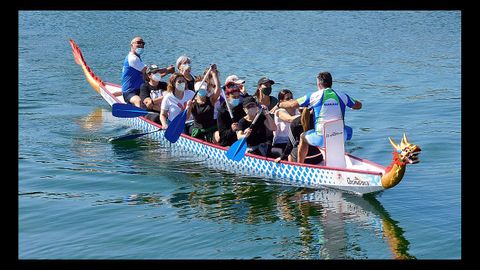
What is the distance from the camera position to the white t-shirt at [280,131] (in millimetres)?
15773

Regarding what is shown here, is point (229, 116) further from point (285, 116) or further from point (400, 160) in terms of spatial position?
point (400, 160)

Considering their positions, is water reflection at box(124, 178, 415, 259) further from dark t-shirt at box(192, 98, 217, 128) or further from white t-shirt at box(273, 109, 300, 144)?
dark t-shirt at box(192, 98, 217, 128)

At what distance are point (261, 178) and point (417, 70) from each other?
11037mm

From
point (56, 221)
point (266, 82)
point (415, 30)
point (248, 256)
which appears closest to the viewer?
point (248, 256)

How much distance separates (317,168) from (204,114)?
3044 millimetres

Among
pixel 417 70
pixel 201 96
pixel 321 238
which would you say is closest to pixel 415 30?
pixel 417 70

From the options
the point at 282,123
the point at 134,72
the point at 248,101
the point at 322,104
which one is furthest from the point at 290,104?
the point at 134,72

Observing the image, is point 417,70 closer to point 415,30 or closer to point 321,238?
point 415,30

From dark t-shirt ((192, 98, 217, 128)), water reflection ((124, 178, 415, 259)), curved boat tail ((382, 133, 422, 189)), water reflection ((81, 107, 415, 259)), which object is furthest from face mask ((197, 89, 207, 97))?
curved boat tail ((382, 133, 422, 189))

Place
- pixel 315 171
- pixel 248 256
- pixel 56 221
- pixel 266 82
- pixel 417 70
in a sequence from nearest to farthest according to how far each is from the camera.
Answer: pixel 248 256, pixel 56 221, pixel 315 171, pixel 266 82, pixel 417 70

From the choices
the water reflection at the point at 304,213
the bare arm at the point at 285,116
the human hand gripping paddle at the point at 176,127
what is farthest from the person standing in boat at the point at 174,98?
the bare arm at the point at 285,116

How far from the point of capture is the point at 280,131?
15.9m

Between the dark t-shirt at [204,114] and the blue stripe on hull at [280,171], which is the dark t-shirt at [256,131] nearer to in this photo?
the blue stripe on hull at [280,171]

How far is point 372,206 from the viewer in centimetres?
1466
